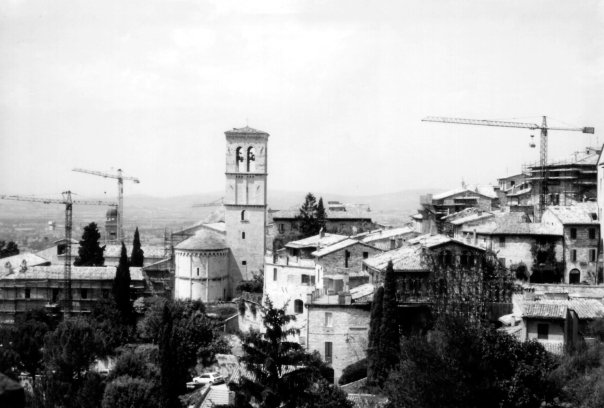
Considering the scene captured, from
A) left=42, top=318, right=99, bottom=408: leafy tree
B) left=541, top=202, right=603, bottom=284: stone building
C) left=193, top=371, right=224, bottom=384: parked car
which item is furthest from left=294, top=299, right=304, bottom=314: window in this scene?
left=541, top=202, right=603, bottom=284: stone building

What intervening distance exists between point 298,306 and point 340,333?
9.22m

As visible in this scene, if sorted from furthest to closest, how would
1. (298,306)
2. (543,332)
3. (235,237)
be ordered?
1. (235,237)
2. (298,306)
3. (543,332)

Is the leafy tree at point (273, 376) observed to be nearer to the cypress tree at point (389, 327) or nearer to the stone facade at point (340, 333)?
the cypress tree at point (389, 327)

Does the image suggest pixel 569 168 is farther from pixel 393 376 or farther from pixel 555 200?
pixel 393 376

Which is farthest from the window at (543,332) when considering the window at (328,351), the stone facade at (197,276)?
the stone facade at (197,276)

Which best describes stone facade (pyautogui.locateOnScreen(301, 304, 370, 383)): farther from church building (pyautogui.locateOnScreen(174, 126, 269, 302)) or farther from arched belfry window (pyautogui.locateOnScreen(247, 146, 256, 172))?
arched belfry window (pyautogui.locateOnScreen(247, 146, 256, 172))

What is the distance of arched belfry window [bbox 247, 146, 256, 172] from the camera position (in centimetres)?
6765

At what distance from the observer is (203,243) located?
6338cm

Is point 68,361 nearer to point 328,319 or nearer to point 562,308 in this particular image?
point 328,319

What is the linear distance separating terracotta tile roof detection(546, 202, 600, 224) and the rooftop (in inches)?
1087

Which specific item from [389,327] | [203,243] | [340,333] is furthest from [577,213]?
[203,243]

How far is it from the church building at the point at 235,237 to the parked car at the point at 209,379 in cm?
2005

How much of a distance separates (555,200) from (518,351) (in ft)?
132

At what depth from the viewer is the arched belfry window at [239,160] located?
67625 mm
